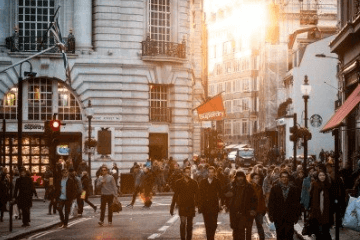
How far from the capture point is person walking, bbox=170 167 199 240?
70.3 ft

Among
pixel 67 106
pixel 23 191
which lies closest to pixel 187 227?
pixel 23 191

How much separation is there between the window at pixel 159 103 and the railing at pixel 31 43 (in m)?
5.50

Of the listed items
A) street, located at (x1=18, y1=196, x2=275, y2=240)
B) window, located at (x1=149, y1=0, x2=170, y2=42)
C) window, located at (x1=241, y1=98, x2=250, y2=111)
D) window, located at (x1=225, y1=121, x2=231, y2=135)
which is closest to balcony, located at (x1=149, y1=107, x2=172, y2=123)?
window, located at (x1=149, y1=0, x2=170, y2=42)

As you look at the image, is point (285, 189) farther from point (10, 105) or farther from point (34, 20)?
point (34, 20)

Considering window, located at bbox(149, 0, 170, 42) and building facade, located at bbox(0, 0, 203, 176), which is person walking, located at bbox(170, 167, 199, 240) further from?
window, located at bbox(149, 0, 170, 42)

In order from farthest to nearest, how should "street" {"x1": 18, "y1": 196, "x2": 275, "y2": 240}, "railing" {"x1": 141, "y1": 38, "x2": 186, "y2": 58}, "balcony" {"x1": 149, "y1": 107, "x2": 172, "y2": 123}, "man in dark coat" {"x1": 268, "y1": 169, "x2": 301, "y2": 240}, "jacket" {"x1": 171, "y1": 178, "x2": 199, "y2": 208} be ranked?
"balcony" {"x1": 149, "y1": 107, "x2": 172, "y2": 123} → "railing" {"x1": 141, "y1": 38, "x2": 186, "y2": 58} → "street" {"x1": 18, "y1": 196, "x2": 275, "y2": 240} → "jacket" {"x1": 171, "y1": 178, "x2": 199, "y2": 208} → "man in dark coat" {"x1": 268, "y1": 169, "x2": 301, "y2": 240}

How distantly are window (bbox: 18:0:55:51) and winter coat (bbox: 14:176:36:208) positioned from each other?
2254 cm

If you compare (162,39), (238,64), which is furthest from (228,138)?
(162,39)

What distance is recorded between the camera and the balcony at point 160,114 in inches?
2132

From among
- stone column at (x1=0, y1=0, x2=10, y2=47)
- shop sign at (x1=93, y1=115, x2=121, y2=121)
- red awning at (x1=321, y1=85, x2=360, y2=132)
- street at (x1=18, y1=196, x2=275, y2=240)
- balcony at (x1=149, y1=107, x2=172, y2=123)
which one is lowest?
street at (x1=18, y1=196, x2=275, y2=240)

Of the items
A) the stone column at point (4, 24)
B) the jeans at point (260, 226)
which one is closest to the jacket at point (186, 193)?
the jeans at point (260, 226)

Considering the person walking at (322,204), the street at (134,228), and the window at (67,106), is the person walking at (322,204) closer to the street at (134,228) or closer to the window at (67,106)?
the street at (134,228)

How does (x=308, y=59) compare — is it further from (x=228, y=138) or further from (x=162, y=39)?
(x=228, y=138)

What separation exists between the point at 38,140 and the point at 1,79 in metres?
3.96
